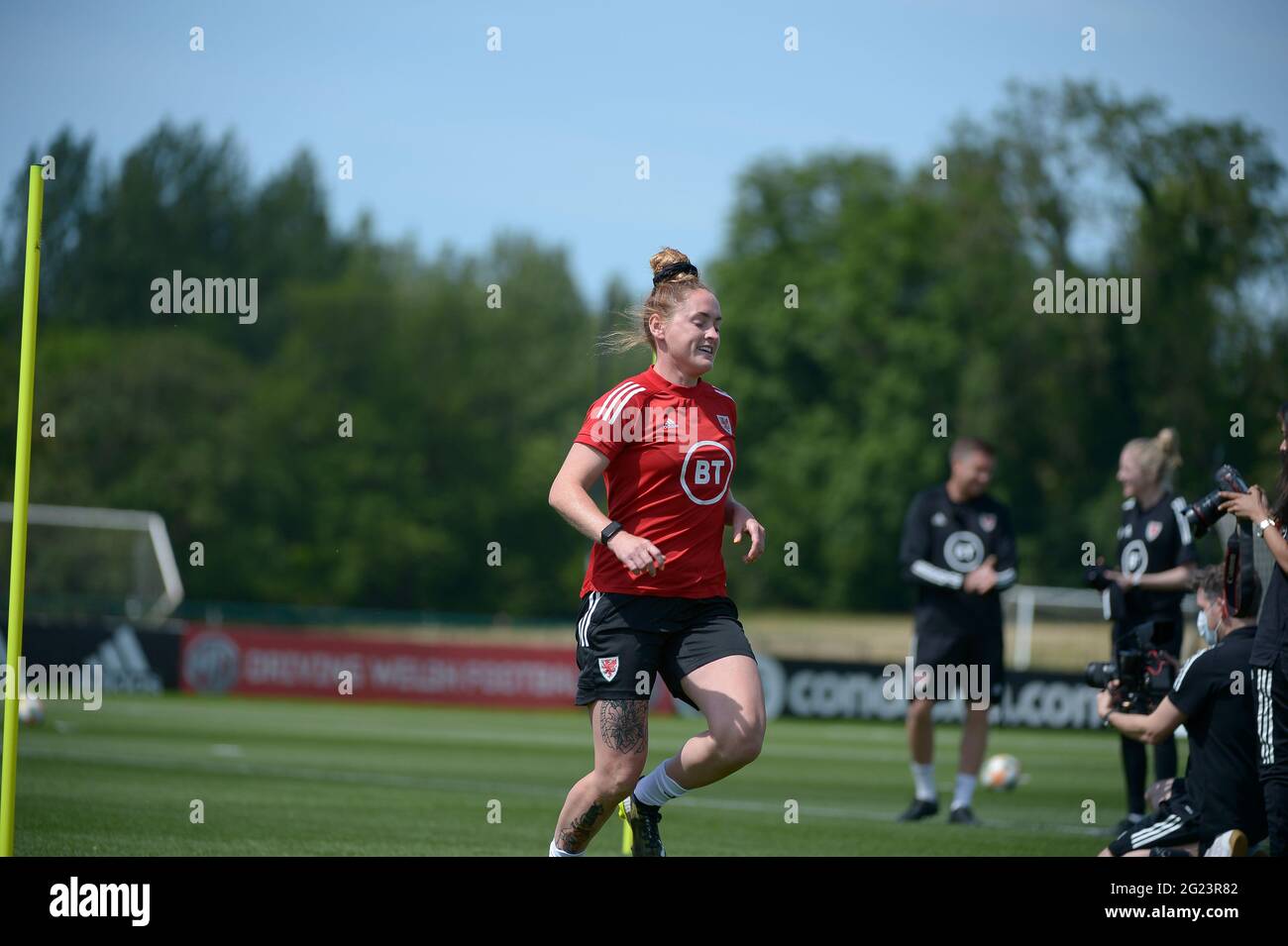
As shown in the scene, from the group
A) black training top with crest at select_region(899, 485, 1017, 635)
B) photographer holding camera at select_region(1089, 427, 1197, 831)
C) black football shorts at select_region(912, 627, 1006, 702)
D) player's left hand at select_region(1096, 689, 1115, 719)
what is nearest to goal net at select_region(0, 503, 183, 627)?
black training top with crest at select_region(899, 485, 1017, 635)

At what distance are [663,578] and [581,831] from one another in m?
1.08

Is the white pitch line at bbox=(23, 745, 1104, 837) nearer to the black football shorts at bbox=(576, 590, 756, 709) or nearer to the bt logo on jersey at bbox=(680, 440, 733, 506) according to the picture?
the black football shorts at bbox=(576, 590, 756, 709)

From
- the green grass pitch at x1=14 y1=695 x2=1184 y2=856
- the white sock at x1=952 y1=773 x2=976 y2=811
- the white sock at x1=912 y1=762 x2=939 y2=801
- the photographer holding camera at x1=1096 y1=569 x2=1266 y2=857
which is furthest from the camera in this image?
the white sock at x1=912 y1=762 x2=939 y2=801

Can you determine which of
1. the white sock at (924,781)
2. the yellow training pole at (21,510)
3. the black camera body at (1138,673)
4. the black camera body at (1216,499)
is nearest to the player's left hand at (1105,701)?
the black camera body at (1138,673)

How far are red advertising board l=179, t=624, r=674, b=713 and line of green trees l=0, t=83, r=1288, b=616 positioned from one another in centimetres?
→ 1038

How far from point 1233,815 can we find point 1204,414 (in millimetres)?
40211

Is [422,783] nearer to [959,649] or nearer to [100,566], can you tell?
[959,649]

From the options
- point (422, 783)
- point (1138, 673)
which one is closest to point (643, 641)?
point (1138, 673)

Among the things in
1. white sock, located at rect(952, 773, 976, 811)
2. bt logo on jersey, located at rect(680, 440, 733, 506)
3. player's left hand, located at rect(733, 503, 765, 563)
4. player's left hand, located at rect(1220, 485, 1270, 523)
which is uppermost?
bt logo on jersey, located at rect(680, 440, 733, 506)

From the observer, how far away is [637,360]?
4866 centimetres

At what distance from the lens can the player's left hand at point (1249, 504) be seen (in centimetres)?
645

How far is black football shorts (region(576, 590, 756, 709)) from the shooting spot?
628cm
